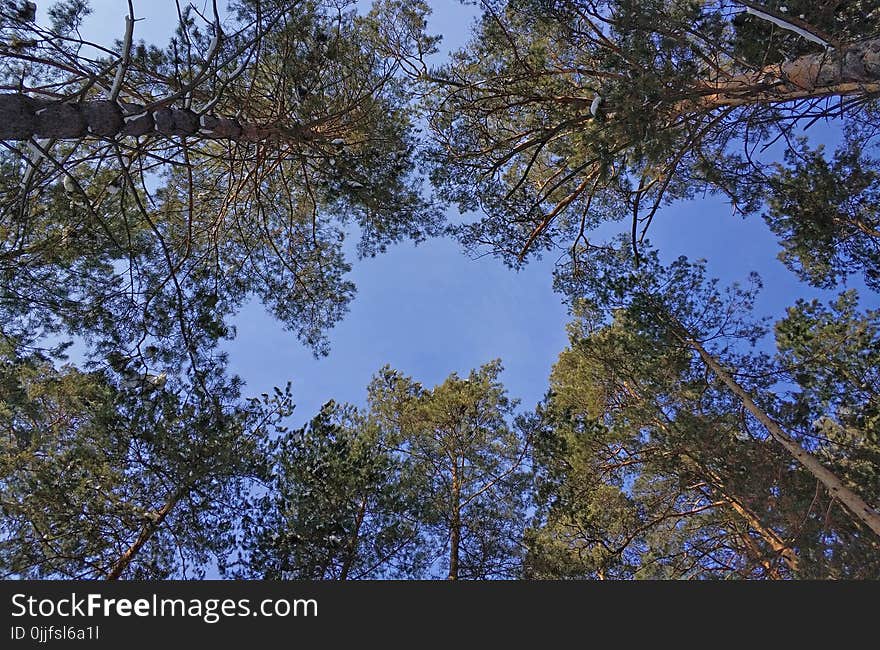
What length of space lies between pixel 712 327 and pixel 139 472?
7.47m

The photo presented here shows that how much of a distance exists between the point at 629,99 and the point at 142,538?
6.31 metres

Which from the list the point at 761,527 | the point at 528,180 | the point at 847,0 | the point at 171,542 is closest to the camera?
the point at 847,0

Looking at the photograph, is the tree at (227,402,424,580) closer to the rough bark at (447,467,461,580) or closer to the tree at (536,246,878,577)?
the rough bark at (447,467,461,580)

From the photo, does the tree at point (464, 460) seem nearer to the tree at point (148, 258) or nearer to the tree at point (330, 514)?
the tree at point (330, 514)

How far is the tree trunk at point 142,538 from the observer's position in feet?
15.3

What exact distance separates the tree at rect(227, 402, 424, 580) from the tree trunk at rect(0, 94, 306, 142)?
3.58 m

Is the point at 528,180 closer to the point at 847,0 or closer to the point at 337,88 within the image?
the point at 337,88

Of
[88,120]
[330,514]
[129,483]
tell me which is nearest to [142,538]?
[129,483]

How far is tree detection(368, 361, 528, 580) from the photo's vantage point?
7.18 meters

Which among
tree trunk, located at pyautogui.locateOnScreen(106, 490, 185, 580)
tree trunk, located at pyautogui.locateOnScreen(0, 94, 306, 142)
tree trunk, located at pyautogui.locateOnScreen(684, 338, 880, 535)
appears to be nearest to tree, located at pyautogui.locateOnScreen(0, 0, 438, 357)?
tree trunk, located at pyautogui.locateOnScreen(0, 94, 306, 142)

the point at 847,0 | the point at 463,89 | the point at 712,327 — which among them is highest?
the point at 463,89

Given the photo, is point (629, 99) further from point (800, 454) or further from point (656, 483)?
point (656, 483)

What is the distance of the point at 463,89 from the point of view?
21.1ft

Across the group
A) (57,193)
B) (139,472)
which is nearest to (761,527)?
(139,472)
